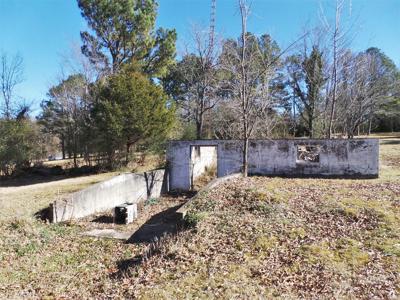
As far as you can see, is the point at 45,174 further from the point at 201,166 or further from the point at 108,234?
the point at 108,234

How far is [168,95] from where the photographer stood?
67.6 feet

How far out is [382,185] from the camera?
10516 mm

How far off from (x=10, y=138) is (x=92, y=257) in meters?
12.2

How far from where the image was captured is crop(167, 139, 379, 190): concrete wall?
45.6 feet

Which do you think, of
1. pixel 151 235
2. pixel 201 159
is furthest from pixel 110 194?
pixel 201 159

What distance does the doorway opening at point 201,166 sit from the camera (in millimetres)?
15914

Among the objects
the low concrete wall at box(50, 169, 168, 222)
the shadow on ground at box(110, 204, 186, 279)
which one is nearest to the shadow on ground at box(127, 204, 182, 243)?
the shadow on ground at box(110, 204, 186, 279)

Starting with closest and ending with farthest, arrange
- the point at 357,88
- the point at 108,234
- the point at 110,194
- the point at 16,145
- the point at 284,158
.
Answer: the point at 108,234 < the point at 110,194 < the point at 284,158 < the point at 16,145 < the point at 357,88

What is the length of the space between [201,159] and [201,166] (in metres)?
0.39

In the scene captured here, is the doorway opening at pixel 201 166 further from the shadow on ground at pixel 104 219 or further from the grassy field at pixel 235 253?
the grassy field at pixel 235 253

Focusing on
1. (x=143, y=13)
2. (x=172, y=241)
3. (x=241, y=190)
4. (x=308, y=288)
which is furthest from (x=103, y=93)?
(x=308, y=288)

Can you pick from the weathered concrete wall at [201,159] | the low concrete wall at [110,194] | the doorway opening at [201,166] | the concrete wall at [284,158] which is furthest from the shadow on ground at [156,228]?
the weathered concrete wall at [201,159]

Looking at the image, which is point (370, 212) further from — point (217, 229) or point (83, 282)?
point (83, 282)

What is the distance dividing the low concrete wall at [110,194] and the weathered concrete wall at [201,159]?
1.66 m
